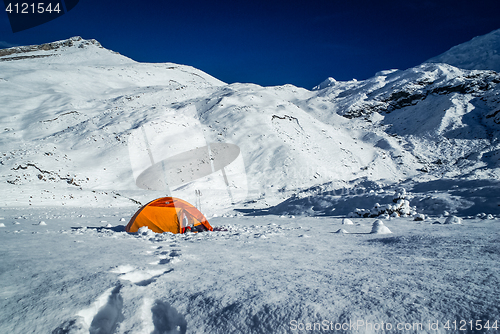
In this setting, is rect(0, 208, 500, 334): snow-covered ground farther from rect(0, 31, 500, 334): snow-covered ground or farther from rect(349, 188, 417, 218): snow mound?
rect(349, 188, 417, 218): snow mound

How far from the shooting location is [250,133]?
2388cm

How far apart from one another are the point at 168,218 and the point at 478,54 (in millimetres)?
106327

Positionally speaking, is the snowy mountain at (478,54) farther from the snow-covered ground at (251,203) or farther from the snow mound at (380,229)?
the snow mound at (380,229)

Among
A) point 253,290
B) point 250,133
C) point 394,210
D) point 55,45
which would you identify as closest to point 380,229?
point 394,210

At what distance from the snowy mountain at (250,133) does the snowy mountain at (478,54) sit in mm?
46521

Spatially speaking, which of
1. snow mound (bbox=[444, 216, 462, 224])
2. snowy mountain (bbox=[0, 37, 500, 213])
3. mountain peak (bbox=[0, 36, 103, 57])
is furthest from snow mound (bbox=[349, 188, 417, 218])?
mountain peak (bbox=[0, 36, 103, 57])

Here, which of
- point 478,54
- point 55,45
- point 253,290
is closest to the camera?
point 253,290

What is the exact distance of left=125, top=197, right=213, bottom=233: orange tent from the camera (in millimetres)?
6109

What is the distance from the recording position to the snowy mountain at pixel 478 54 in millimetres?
69938

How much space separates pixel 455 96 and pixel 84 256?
4276cm

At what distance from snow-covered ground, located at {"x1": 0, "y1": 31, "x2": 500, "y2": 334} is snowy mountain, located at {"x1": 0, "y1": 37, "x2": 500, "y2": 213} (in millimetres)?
196

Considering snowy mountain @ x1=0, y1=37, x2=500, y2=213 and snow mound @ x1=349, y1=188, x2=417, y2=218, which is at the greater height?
snowy mountain @ x1=0, y1=37, x2=500, y2=213

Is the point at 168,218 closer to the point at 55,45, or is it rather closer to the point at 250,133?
the point at 250,133

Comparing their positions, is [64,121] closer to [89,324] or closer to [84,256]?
[84,256]
